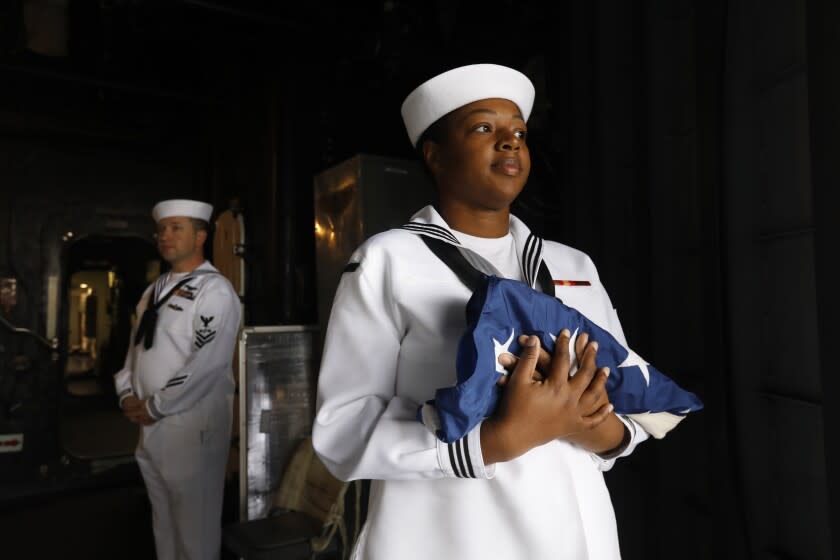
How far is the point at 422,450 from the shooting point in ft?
3.04

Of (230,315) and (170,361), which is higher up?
(230,315)

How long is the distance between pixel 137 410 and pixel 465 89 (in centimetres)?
255

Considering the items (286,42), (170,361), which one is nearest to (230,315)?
(170,361)

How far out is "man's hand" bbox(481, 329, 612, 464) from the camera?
880 millimetres

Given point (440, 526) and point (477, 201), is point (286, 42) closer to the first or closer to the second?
point (477, 201)

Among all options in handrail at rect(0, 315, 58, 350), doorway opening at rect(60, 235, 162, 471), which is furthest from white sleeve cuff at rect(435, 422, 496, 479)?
doorway opening at rect(60, 235, 162, 471)

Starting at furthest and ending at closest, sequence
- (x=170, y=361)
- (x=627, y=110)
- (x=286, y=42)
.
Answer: (x=286, y=42) → (x=170, y=361) → (x=627, y=110)

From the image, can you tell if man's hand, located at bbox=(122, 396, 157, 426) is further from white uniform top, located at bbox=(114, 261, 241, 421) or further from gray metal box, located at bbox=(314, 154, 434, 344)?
gray metal box, located at bbox=(314, 154, 434, 344)

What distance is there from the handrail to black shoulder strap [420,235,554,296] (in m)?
5.46

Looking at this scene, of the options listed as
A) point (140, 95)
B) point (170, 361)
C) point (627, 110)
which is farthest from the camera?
point (140, 95)

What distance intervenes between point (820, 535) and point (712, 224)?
784 mm

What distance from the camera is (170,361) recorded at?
9.86ft

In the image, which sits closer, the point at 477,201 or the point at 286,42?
the point at 477,201

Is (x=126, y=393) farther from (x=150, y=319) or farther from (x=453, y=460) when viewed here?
(x=453, y=460)
